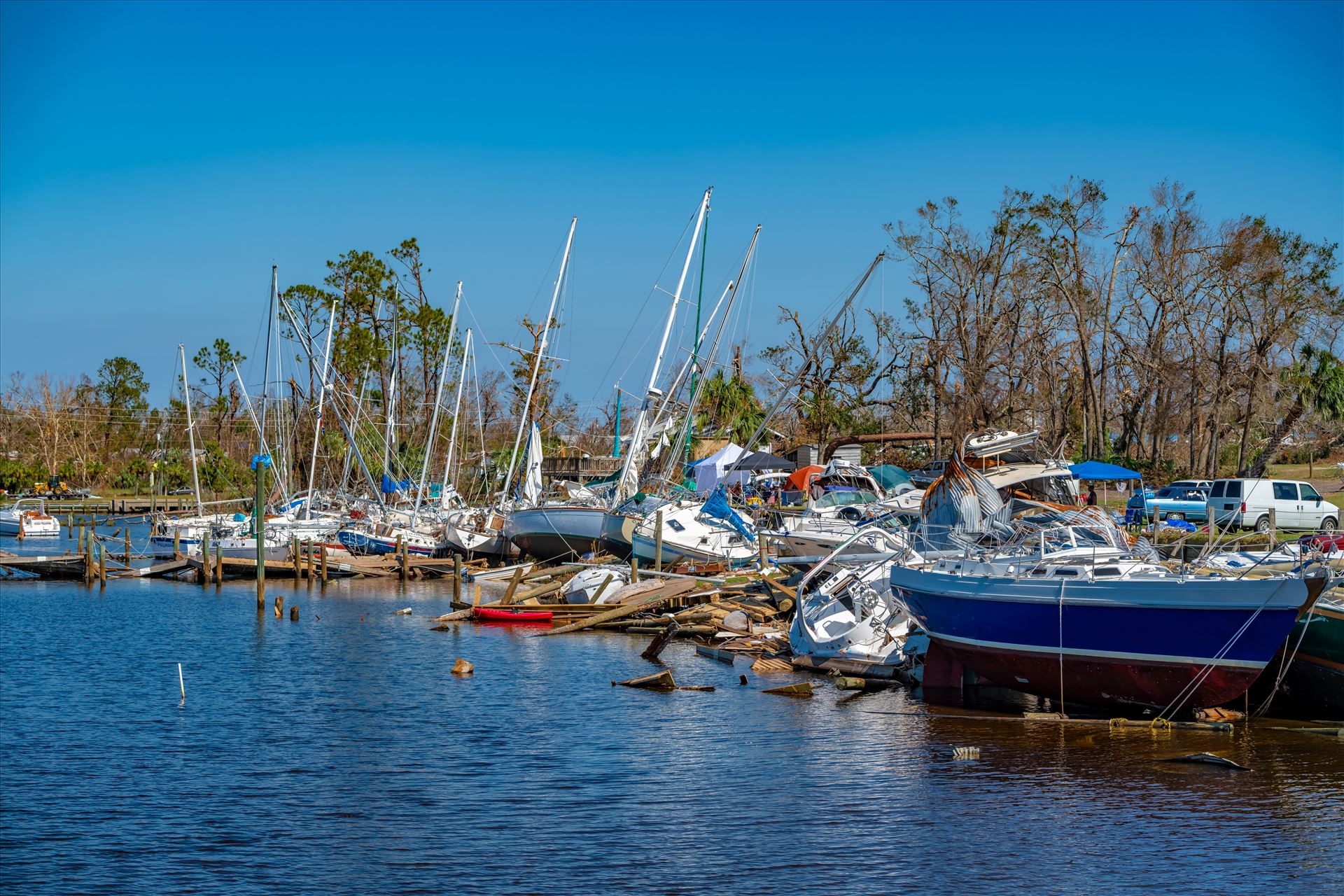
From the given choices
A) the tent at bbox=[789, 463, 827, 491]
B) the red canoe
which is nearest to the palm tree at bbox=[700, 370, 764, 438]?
the tent at bbox=[789, 463, 827, 491]

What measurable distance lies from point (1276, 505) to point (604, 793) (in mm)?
32338

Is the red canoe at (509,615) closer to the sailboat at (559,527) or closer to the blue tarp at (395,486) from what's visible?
the sailboat at (559,527)

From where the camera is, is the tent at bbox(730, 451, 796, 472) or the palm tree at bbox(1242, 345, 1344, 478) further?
the tent at bbox(730, 451, 796, 472)

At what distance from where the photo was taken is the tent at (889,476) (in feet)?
174

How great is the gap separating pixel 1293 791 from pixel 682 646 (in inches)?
637

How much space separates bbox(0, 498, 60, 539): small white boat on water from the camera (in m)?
70.3

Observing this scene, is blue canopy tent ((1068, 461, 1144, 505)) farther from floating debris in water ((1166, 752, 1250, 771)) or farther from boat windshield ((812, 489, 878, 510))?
floating debris in water ((1166, 752, 1250, 771))

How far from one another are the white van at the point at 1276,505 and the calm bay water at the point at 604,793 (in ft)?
77.5

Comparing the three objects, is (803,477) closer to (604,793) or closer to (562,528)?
(562,528)

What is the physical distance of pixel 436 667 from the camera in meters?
27.4

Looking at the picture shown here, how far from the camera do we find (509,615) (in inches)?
1315

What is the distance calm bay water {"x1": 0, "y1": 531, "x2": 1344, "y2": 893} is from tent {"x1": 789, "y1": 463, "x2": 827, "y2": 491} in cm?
2881

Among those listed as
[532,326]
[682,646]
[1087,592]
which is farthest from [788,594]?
[532,326]

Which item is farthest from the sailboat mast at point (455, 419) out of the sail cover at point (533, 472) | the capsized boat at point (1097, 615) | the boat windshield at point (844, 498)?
the capsized boat at point (1097, 615)
